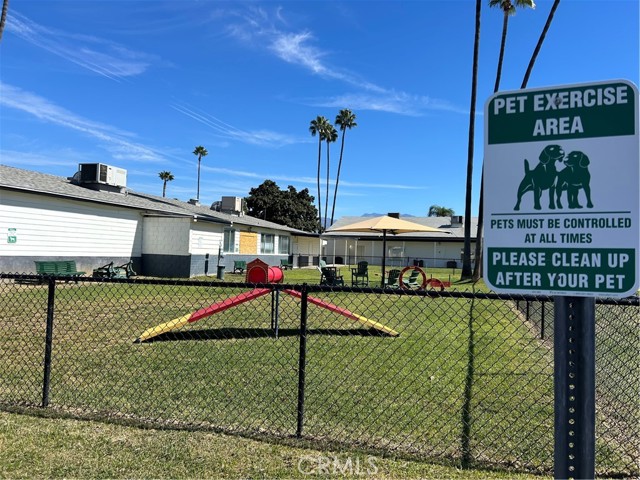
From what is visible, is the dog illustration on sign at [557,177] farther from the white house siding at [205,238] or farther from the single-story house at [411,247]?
the single-story house at [411,247]

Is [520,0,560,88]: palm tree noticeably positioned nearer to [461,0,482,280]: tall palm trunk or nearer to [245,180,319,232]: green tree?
[461,0,482,280]: tall palm trunk

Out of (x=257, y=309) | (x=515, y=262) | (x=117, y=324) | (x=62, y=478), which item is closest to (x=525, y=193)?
(x=515, y=262)

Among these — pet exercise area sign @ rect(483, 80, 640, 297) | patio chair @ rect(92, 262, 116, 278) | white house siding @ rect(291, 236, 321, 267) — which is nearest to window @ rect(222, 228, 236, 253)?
patio chair @ rect(92, 262, 116, 278)

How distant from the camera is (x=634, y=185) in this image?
1.57m

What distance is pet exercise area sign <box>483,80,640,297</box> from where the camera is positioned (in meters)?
1.58

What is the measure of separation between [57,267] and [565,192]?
18865mm

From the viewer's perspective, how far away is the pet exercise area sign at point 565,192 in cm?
158

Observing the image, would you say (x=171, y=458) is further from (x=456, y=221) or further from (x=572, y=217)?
(x=456, y=221)

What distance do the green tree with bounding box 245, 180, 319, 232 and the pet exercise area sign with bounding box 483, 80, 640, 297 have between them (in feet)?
184

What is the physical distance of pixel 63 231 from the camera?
19.1 meters

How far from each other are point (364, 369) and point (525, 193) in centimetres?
468

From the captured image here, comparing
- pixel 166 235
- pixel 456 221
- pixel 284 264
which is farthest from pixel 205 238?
pixel 456 221

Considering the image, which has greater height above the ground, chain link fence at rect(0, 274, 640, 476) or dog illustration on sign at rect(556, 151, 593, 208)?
dog illustration on sign at rect(556, 151, 593, 208)

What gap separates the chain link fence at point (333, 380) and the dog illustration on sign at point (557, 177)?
6.21 ft
